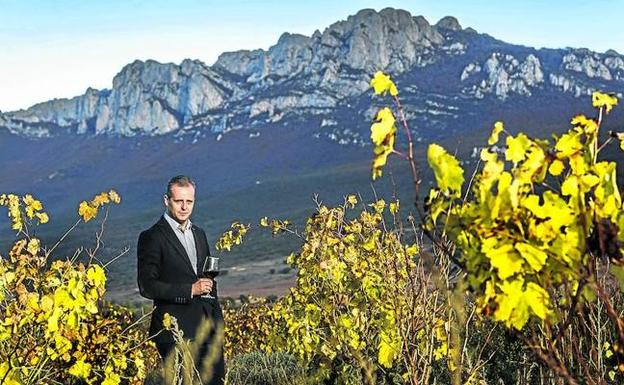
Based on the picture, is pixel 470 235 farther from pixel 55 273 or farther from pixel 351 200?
pixel 351 200

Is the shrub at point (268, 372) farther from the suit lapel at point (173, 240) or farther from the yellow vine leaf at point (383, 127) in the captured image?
the yellow vine leaf at point (383, 127)

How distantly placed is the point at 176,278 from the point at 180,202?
49 cm

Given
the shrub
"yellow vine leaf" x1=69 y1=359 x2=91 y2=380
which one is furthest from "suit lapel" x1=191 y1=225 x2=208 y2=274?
the shrub

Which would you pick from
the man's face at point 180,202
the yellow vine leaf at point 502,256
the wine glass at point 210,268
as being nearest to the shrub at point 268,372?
the wine glass at point 210,268

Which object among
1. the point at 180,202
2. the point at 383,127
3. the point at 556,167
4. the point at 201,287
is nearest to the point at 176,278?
the point at 201,287

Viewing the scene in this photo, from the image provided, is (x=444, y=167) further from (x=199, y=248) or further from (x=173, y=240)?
(x=199, y=248)

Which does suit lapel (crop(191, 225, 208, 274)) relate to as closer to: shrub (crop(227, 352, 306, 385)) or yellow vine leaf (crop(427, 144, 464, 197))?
shrub (crop(227, 352, 306, 385))

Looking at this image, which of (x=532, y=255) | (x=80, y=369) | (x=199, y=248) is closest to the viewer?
(x=532, y=255)

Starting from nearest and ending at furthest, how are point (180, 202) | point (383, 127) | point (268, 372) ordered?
point (383, 127), point (180, 202), point (268, 372)

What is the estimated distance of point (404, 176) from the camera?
153875 mm

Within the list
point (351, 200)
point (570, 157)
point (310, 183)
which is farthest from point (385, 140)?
point (310, 183)

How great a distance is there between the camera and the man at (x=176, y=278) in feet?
14.8

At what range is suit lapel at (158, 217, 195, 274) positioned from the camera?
4.64 m

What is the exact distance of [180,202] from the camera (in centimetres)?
459
